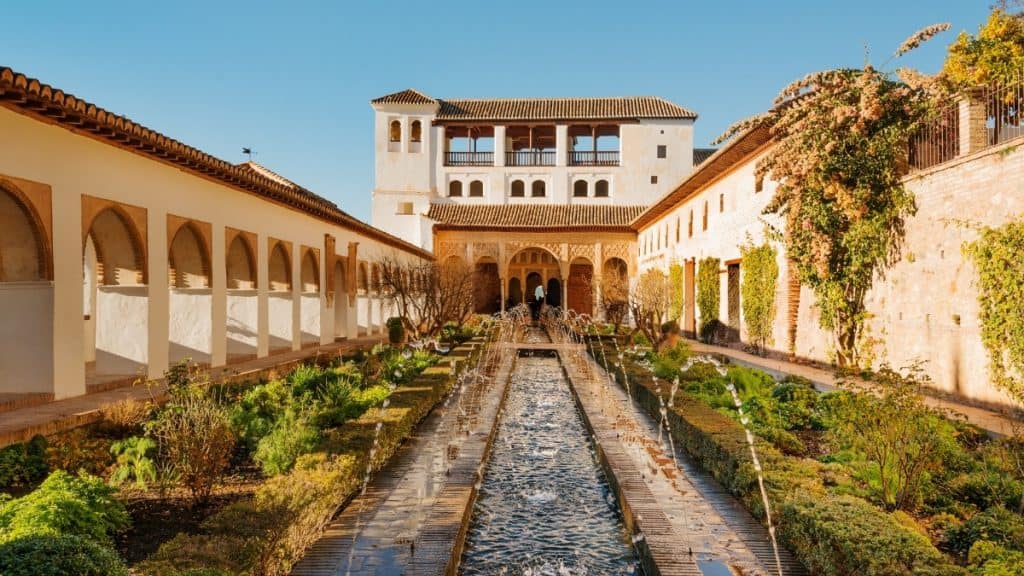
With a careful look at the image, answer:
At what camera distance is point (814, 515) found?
3936 mm

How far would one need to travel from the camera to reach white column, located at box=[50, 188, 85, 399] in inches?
315

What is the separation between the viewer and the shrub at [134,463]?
533 centimetres

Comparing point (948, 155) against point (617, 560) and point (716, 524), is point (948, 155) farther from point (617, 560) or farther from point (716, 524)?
point (617, 560)

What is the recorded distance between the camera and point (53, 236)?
7949mm

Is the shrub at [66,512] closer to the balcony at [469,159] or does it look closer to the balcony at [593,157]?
the balcony at [469,159]

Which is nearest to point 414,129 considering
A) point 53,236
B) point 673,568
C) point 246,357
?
point 246,357

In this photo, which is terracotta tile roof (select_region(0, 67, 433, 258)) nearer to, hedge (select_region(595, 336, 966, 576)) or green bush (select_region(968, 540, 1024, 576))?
hedge (select_region(595, 336, 966, 576))

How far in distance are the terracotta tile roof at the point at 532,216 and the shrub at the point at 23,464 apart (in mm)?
26594

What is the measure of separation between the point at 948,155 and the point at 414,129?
28.5 meters

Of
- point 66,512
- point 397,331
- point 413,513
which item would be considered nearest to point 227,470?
point 413,513

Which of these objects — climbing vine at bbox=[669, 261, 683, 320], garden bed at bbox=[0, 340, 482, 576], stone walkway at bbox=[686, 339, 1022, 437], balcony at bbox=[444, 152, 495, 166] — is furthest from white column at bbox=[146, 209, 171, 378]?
balcony at bbox=[444, 152, 495, 166]

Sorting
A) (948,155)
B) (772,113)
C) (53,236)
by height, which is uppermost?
(772,113)

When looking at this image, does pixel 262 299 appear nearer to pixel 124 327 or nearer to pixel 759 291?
pixel 124 327

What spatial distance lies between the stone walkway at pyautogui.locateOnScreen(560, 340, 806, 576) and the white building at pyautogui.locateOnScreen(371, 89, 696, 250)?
27.7m
